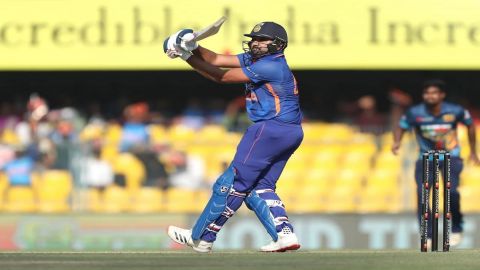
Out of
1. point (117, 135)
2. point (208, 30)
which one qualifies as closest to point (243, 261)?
point (208, 30)

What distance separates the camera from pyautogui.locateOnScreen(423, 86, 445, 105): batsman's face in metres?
13.0

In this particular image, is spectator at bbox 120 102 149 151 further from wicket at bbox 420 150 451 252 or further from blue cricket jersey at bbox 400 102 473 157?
wicket at bbox 420 150 451 252

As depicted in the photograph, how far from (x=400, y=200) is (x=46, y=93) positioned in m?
5.51

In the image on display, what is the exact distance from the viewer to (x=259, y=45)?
9.54 meters

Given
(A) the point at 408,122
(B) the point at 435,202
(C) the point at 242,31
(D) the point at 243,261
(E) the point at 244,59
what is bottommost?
(D) the point at 243,261

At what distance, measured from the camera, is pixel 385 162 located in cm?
1620

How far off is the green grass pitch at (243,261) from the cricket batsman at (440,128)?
11.4ft

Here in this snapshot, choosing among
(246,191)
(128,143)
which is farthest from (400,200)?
(246,191)

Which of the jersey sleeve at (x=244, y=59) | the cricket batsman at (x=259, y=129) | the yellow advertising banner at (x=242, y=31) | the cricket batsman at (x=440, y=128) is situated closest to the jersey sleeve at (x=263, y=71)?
the cricket batsman at (x=259, y=129)

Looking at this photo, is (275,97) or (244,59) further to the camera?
(244,59)

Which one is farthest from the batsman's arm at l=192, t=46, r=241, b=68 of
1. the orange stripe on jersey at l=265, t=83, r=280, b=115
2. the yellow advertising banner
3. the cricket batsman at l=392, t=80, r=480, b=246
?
the yellow advertising banner

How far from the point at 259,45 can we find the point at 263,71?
316 mm

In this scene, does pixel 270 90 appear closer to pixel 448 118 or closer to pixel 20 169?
pixel 448 118

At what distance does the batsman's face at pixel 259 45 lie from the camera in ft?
31.2
